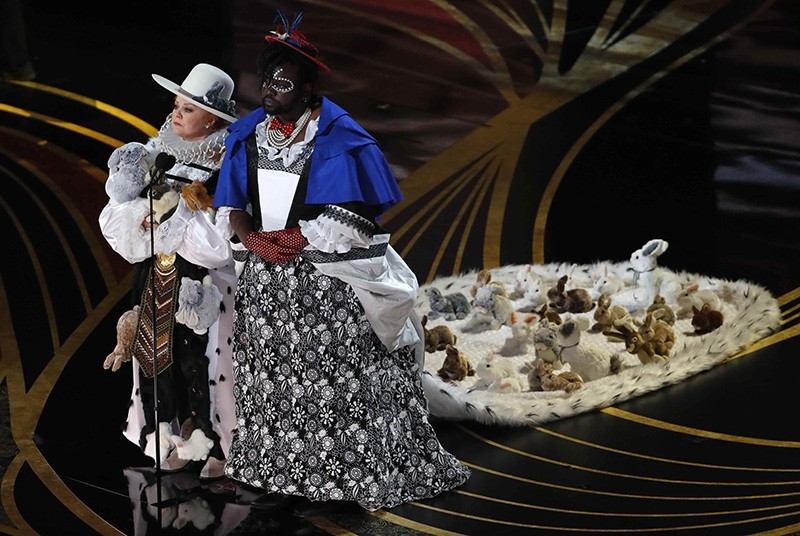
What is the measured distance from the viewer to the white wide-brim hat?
7164mm

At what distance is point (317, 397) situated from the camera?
23.1 feet

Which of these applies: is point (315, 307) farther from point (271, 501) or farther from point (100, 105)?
point (100, 105)

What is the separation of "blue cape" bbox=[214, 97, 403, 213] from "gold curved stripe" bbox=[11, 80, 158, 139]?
4298 millimetres

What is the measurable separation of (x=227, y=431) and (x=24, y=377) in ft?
4.64

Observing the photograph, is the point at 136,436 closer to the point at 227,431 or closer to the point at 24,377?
the point at 227,431

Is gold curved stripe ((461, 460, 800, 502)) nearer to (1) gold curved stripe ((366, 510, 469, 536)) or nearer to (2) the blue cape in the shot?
(1) gold curved stripe ((366, 510, 469, 536))

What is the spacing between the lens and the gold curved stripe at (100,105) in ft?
37.4

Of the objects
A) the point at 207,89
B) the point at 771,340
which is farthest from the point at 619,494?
the point at 207,89

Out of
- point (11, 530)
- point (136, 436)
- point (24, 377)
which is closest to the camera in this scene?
point (11, 530)

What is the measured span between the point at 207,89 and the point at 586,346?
2184 mm

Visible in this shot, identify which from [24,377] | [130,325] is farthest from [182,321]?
[24,377]

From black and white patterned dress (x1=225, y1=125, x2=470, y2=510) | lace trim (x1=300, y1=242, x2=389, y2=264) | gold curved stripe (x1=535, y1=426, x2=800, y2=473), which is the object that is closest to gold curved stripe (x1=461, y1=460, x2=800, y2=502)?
gold curved stripe (x1=535, y1=426, x2=800, y2=473)

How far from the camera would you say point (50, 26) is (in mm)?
13336

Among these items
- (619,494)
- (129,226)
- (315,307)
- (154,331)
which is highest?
(129,226)
